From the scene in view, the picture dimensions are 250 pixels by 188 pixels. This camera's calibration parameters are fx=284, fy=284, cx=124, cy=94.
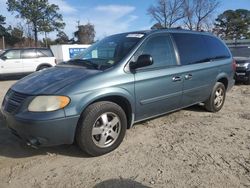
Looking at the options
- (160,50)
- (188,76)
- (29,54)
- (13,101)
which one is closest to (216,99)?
(188,76)

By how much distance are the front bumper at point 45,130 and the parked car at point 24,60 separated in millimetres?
11674

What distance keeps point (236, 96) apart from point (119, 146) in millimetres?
5431

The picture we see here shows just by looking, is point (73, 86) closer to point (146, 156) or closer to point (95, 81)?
point (95, 81)

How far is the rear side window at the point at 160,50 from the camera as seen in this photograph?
462cm

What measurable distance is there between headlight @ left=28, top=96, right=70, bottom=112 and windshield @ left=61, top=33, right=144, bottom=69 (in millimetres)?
905

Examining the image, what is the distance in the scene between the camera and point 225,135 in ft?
15.7

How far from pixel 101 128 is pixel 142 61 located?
3.84 ft

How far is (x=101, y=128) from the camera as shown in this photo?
3.94 m

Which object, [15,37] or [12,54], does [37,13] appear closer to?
[15,37]

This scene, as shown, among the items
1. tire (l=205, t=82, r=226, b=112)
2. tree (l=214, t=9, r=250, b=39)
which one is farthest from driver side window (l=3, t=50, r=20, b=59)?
tree (l=214, t=9, r=250, b=39)

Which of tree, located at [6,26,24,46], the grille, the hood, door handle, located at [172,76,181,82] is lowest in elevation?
the grille

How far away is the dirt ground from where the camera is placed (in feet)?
10.9

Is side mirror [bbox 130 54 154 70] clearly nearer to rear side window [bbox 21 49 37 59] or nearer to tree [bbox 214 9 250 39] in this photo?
rear side window [bbox 21 49 37 59]

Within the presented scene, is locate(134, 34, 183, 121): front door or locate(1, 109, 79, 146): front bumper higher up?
locate(134, 34, 183, 121): front door
